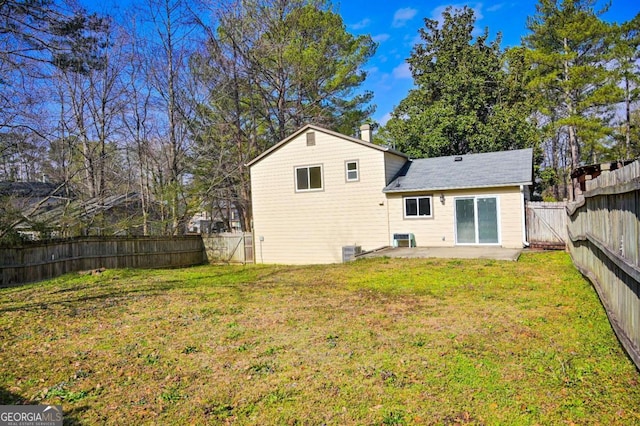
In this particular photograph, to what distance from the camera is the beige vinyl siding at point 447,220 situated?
45.7 ft

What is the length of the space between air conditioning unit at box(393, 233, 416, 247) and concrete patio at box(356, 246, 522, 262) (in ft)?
2.23

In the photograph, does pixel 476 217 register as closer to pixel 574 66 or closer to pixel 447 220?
pixel 447 220

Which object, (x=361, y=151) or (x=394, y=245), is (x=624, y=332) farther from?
(x=361, y=151)

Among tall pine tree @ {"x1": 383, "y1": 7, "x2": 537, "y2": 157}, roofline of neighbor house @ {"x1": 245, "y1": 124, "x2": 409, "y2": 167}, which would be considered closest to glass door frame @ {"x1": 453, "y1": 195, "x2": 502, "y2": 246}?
roofline of neighbor house @ {"x1": 245, "y1": 124, "x2": 409, "y2": 167}

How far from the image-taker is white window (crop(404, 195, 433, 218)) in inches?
608

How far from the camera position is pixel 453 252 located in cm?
1316

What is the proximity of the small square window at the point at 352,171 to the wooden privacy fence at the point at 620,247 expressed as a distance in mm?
11002

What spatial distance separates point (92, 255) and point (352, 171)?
33.2 feet

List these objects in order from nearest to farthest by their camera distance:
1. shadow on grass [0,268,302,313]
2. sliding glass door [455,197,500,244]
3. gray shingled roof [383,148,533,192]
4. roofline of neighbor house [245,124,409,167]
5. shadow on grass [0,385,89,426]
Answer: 1. shadow on grass [0,385,89,426]
2. shadow on grass [0,268,302,313]
3. gray shingled roof [383,148,533,192]
4. sliding glass door [455,197,500,244]
5. roofline of neighbor house [245,124,409,167]

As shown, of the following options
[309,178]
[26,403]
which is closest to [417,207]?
[309,178]

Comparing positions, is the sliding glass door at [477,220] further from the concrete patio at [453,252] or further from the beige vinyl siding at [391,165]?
the beige vinyl siding at [391,165]

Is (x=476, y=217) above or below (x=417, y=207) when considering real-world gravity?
below

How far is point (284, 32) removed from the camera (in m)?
22.8

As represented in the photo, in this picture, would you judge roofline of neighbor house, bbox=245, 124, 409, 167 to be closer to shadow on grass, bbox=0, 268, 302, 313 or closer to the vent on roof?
the vent on roof
